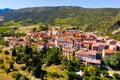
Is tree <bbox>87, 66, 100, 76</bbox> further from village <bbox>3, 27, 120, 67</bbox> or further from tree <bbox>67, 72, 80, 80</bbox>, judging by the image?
village <bbox>3, 27, 120, 67</bbox>

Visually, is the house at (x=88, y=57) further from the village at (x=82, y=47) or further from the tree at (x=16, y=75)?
the tree at (x=16, y=75)

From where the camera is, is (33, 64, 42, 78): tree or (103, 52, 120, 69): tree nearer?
(33, 64, 42, 78): tree

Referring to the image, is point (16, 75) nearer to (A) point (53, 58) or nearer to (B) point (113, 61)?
(A) point (53, 58)

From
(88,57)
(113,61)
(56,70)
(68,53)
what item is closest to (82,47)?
(68,53)

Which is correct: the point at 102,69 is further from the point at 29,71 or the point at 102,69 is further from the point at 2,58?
the point at 2,58

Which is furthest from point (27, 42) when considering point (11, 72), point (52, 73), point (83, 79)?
point (83, 79)

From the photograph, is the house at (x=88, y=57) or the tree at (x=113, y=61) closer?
the tree at (x=113, y=61)

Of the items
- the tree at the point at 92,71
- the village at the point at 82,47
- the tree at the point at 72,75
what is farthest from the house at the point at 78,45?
the tree at the point at 72,75

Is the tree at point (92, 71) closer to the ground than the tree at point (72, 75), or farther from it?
farther from it

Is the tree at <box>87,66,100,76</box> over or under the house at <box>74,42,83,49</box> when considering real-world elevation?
under

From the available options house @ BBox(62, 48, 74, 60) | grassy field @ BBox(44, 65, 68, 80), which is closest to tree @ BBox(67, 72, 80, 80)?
grassy field @ BBox(44, 65, 68, 80)

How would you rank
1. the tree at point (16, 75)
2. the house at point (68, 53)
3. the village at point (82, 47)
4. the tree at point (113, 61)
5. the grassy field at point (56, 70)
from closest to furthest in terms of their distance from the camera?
1. the grassy field at point (56, 70)
2. the tree at point (16, 75)
3. the tree at point (113, 61)
4. the village at point (82, 47)
5. the house at point (68, 53)
